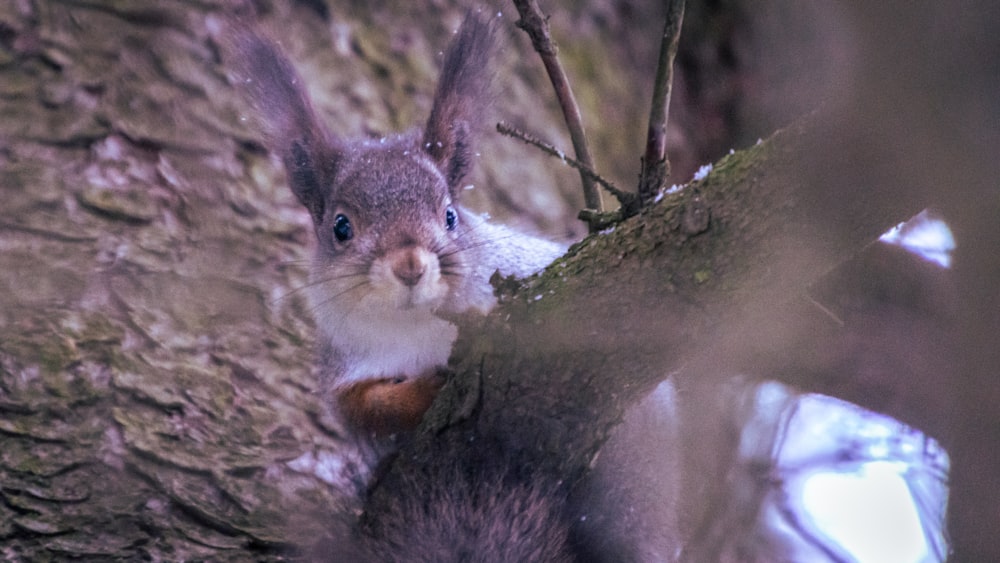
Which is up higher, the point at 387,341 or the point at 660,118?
the point at 660,118

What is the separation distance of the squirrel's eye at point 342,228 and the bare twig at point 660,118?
56cm

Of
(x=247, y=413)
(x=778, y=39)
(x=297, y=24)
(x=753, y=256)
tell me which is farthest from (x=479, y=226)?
(x=778, y=39)

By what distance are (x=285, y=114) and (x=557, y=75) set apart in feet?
1.65

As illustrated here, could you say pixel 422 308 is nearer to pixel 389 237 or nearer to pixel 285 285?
pixel 389 237

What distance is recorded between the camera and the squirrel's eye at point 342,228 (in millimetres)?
1644

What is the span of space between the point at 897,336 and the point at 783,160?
129 cm

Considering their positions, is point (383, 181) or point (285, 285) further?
point (285, 285)

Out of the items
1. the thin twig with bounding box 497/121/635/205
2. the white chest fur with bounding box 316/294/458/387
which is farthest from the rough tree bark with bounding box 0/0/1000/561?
the white chest fur with bounding box 316/294/458/387

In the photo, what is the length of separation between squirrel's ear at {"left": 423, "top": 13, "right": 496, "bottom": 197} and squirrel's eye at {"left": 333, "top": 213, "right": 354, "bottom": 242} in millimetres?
211

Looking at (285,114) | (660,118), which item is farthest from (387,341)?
(660,118)

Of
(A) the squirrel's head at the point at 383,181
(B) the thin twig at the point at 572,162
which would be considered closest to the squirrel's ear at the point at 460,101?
(A) the squirrel's head at the point at 383,181

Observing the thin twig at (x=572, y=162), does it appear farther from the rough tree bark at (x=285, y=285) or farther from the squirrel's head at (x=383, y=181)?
the squirrel's head at (x=383, y=181)

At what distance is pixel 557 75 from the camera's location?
60.9 inches

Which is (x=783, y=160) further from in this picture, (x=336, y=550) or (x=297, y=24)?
(x=297, y=24)
